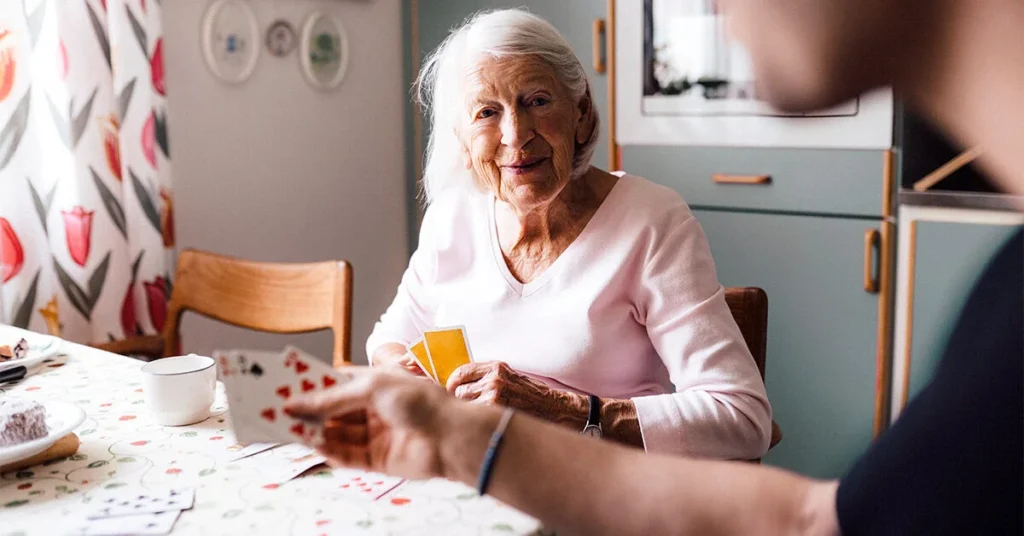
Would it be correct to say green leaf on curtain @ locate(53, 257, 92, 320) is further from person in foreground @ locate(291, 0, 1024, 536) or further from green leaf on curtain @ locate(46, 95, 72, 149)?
person in foreground @ locate(291, 0, 1024, 536)

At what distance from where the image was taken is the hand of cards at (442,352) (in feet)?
4.02

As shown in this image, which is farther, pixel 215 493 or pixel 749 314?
pixel 749 314

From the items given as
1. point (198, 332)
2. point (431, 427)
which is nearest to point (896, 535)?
point (431, 427)

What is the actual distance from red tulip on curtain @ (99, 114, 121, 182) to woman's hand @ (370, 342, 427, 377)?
1.01 meters

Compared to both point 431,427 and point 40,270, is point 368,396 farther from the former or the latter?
point 40,270

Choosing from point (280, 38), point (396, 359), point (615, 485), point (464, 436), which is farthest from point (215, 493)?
point (280, 38)

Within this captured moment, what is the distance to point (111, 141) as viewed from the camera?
7.02 ft

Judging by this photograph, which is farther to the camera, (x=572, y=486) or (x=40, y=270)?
(x=40, y=270)

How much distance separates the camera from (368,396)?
76 cm

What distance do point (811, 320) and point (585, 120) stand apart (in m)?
1.20

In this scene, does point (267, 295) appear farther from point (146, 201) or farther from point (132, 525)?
point (132, 525)

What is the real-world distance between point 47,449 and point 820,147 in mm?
1922

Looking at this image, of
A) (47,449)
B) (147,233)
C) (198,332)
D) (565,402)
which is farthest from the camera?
(198,332)

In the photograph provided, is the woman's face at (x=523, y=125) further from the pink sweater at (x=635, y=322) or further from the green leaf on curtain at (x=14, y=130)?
the green leaf on curtain at (x=14, y=130)
